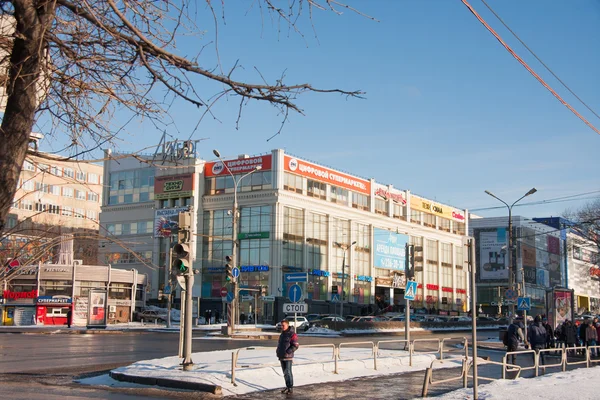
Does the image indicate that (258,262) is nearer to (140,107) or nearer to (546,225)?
(140,107)

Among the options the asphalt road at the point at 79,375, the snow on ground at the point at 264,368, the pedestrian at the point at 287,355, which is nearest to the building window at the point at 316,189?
the asphalt road at the point at 79,375

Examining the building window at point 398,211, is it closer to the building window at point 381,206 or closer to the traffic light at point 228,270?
the building window at point 381,206

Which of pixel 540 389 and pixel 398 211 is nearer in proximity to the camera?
pixel 540 389

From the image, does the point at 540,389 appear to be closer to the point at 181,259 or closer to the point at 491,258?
the point at 181,259

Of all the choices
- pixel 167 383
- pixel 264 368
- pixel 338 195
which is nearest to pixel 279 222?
pixel 338 195

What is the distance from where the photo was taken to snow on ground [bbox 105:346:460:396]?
50.3ft

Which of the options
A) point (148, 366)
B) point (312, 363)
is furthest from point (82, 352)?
point (312, 363)

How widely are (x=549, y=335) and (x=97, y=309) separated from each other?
1293 inches

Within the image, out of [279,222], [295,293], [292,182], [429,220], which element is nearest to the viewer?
[295,293]

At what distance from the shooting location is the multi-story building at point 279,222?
235ft

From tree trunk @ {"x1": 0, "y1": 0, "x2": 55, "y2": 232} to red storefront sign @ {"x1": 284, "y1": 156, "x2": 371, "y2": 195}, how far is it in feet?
224

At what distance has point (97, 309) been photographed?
2002 inches

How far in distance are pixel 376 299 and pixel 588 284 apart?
84.4 m

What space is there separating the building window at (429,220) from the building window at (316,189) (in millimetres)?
22485
